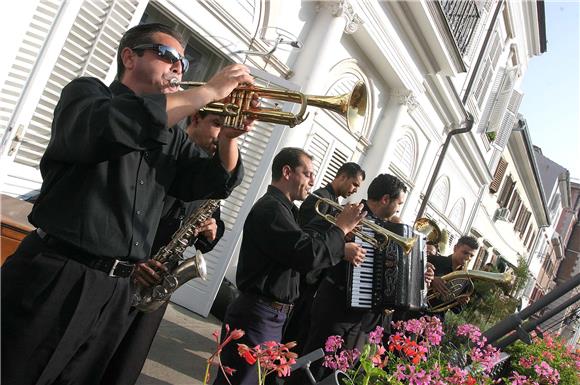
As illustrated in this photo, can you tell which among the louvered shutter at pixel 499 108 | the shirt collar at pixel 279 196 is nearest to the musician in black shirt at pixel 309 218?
the shirt collar at pixel 279 196

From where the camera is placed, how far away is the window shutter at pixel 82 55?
432 cm

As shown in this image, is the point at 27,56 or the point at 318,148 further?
the point at 318,148

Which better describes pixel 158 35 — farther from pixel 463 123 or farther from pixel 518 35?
pixel 518 35

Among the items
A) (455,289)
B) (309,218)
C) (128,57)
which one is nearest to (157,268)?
(128,57)

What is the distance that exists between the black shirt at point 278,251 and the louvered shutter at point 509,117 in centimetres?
1648

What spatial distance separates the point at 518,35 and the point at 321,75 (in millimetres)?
13578

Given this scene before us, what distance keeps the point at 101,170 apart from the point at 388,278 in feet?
9.34

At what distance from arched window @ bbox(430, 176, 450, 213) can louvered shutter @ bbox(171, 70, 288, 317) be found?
8.49 meters

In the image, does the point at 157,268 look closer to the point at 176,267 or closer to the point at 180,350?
the point at 176,267

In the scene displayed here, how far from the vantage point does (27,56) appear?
405 centimetres

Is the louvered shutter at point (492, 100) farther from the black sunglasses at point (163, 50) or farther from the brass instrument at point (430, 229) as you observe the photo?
the black sunglasses at point (163, 50)

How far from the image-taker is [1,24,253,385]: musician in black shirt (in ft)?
6.00

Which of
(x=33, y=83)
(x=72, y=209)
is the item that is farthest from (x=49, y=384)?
(x=33, y=83)

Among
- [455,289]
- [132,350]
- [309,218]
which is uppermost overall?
[309,218]
